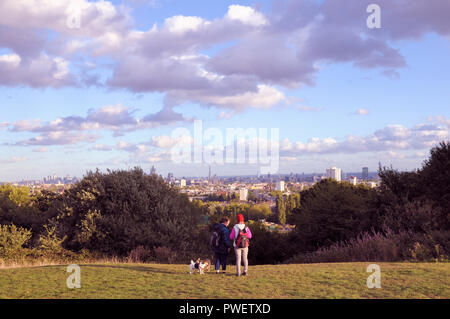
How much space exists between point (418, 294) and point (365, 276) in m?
2.66

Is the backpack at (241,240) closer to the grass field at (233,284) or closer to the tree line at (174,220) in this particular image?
the grass field at (233,284)

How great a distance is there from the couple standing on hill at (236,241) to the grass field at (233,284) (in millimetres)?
581

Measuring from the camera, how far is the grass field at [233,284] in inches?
421

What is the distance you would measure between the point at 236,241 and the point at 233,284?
5.52ft

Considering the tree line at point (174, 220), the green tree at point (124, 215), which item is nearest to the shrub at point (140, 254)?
the tree line at point (174, 220)

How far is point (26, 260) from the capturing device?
77.4 ft

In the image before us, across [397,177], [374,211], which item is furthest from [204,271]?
[397,177]

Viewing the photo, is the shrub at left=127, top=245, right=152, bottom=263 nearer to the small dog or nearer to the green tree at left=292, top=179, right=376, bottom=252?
the small dog

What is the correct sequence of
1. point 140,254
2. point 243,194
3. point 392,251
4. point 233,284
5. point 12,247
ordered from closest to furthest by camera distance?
point 233,284 < point 392,251 < point 140,254 < point 12,247 < point 243,194

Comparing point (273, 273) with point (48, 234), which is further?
point (48, 234)

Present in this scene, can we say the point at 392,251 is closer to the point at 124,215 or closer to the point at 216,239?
the point at 216,239

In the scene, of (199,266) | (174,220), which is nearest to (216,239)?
(199,266)

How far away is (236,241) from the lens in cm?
1328
